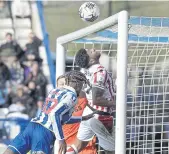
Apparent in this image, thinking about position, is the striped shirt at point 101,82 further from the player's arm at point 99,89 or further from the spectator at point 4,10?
the spectator at point 4,10

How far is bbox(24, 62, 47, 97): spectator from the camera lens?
35.7ft

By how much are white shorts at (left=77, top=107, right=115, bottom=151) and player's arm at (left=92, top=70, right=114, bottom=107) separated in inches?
6.3

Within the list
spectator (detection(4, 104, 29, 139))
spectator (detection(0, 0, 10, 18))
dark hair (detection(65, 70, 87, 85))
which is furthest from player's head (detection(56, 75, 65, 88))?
spectator (detection(0, 0, 10, 18))

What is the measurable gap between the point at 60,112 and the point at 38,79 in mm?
5556

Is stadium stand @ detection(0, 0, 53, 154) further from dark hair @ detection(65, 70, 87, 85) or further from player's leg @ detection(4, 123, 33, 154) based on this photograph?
player's leg @ detection(4, 123, 33, 154)

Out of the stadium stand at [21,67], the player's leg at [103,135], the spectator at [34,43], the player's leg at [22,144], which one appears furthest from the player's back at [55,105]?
the spectator at [34,43]

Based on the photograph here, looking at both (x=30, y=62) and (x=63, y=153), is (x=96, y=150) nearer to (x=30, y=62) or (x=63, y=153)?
(x=63, y=153)

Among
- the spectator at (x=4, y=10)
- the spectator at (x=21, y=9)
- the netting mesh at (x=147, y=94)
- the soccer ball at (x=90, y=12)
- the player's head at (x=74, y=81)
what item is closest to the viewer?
the player's head at (x=74, y=81)

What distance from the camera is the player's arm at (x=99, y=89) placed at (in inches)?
260

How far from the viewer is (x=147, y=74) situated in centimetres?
662

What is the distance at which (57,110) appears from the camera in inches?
214

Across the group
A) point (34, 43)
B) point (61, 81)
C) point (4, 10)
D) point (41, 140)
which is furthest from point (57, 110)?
point (4, 10)

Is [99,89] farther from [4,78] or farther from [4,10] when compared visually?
[4,10]

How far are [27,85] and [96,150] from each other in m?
4.16
